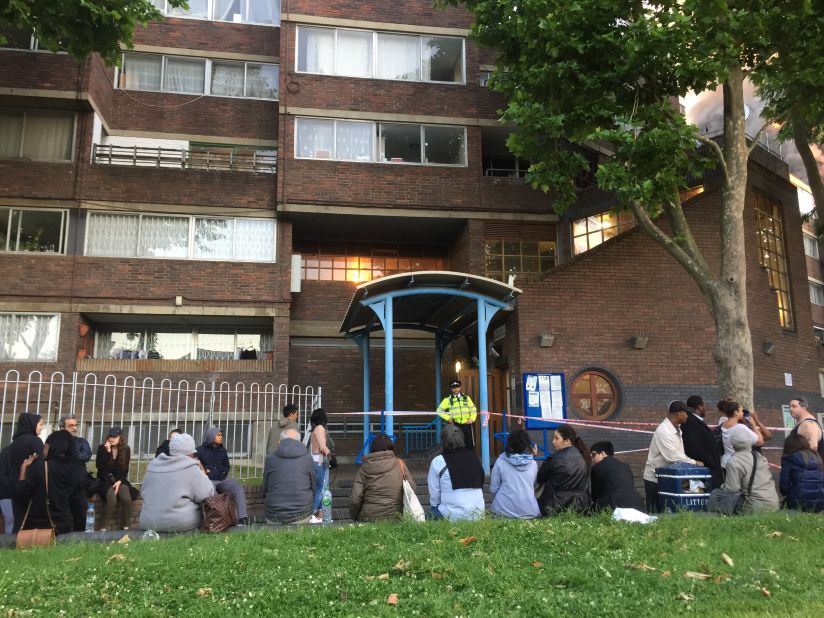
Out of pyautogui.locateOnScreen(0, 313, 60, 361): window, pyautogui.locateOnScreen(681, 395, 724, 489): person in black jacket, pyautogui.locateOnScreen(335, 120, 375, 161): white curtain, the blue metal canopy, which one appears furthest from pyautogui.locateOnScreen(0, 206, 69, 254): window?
pyautogui.locateOnScreen(681, 395, 724, 489): person in black jacket

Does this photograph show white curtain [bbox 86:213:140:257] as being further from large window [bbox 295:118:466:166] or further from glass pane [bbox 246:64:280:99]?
glass pane [bbox 246:64:280:99]

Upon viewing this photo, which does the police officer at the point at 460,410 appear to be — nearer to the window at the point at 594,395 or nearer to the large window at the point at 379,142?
the window at the point at 594,395

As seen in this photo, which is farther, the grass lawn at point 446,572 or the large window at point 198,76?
the large window at point 198,76

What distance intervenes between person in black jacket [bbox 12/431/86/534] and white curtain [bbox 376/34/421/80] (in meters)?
14.5

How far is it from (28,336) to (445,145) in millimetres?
11682

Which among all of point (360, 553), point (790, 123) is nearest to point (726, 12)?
point (790, 123)

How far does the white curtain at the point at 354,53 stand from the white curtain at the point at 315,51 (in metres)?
0.22

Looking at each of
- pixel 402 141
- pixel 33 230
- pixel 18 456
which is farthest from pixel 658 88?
pixel 33 230

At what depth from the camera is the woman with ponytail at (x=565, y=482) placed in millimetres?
7828

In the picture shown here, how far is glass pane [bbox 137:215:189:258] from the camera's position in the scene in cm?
1794

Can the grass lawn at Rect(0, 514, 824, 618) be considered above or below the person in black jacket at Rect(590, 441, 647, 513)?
below

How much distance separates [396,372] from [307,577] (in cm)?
1442

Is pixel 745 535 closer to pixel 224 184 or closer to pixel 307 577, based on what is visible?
pixel 307 577

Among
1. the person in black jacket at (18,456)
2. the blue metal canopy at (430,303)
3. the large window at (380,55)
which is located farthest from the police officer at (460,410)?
the large window at (380,55)
